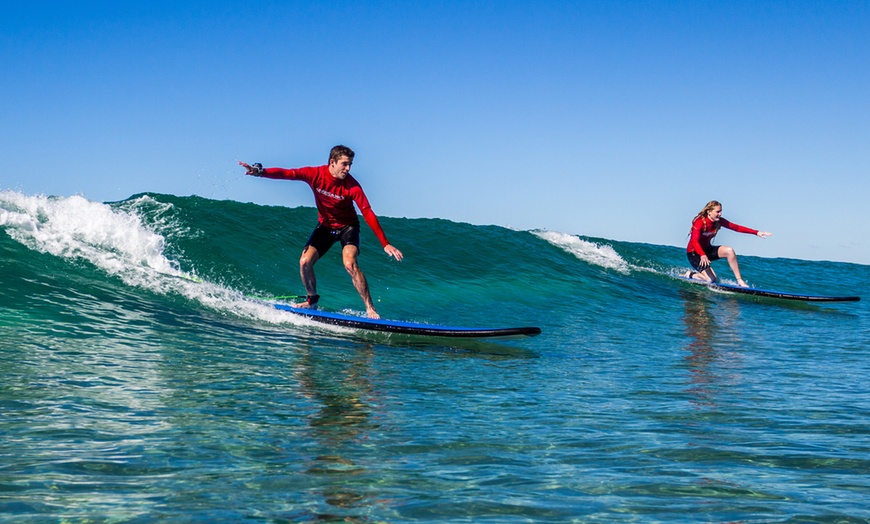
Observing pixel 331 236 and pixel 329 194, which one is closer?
pixel 329 194

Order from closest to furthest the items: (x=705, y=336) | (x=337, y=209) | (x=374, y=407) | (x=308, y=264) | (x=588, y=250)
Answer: (x=374, y=407), (x=337, y=209), (x=308, y=264), (x=705, y=336), (x=588, y=250)

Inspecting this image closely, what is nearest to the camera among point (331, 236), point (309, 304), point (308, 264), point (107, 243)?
point (308, 264)

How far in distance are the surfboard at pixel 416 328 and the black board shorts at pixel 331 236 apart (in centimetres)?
90

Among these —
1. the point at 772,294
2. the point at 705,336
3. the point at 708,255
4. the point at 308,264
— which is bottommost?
the point at 705,336

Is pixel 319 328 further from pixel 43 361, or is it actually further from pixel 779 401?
pixel 779 401

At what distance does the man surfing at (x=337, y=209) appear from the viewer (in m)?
9.07

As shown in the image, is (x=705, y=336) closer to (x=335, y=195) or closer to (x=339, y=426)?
(x=335, y=195)

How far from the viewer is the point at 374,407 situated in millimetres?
5254

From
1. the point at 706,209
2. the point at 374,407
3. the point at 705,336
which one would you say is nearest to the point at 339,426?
the point at 374,407

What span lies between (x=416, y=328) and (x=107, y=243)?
6346 mm

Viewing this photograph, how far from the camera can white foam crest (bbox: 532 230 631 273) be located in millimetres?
22291

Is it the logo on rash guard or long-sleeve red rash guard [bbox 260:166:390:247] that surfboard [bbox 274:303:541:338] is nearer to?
long-sleeve red rash guard [bbox 260:166:390:247]

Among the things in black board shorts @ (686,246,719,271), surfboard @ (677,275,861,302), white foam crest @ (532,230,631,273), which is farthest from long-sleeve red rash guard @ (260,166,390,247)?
white foam crest @ (532,230,631,273)

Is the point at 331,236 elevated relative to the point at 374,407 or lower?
elevated
